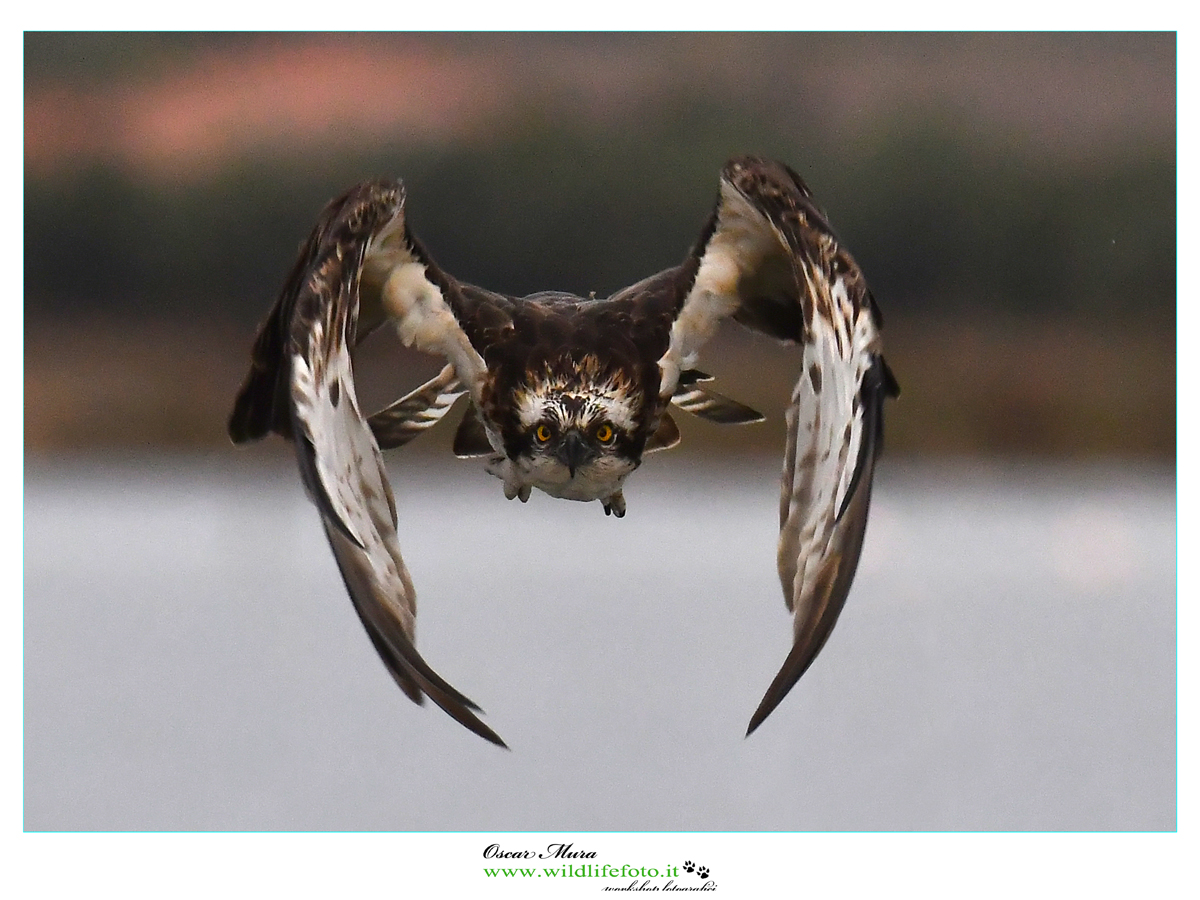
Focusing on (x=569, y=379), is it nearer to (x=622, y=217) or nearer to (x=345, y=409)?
(x=345, y=409)

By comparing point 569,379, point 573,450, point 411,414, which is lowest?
point 573,450

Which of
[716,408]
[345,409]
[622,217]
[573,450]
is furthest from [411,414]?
[622,217]

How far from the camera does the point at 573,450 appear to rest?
4.73 metres

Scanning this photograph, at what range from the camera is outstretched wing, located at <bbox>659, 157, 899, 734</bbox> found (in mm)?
3871

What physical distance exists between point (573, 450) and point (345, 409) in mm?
930

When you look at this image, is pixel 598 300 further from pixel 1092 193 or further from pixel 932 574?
pixel 1092 193

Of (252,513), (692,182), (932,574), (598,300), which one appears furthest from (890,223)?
(598,300)

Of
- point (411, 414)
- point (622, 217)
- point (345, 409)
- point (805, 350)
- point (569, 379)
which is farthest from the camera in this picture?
point (622, 217)

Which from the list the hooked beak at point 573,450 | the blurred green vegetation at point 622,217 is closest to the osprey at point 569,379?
Answer: the hooked beak at point 573,450

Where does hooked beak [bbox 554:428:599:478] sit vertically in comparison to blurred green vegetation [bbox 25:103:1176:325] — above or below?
below

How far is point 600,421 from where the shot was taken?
475 cm

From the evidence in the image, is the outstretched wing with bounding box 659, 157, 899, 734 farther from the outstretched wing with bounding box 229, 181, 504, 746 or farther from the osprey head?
the outstretched wing with bounding box 229, 181, 504, 746

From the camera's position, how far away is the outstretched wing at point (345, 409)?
363 centimetres

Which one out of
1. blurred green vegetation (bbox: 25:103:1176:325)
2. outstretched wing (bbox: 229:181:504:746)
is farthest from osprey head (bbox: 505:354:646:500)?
blurred green vegetation (bbox: 25:103:1176:325)
